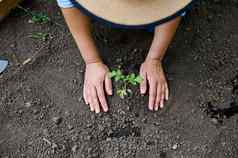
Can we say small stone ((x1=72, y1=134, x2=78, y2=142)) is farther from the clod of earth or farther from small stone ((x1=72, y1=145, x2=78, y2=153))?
the clod of earth

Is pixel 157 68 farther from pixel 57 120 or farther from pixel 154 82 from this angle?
pixel 57 120

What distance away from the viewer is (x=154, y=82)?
1745 millimetres

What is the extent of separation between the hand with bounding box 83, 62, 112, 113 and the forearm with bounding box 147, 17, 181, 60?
0.63ft

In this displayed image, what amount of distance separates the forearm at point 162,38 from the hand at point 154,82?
28 millimetres

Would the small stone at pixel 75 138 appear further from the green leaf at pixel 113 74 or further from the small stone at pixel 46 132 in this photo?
the green leaf at pixel 113 74

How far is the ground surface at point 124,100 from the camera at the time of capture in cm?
164

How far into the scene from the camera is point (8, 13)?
2102 mm

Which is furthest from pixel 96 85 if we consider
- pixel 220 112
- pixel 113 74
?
pixel 220 112

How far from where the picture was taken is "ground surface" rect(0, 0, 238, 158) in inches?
64.7

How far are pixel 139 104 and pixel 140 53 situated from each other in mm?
254

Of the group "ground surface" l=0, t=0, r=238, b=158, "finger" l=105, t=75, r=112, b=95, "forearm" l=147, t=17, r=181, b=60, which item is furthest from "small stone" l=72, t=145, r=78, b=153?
"forearm" l=147, t=17, r=181, b=60

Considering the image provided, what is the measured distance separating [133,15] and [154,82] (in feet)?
1.09

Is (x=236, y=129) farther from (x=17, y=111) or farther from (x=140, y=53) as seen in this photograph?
(x=17, y=111)

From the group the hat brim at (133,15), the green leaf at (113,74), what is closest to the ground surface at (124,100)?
the green leaf at (113,74)
